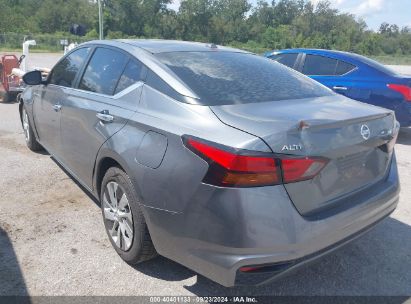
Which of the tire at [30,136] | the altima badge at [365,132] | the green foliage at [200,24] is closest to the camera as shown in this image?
the altima badge at [365,132]

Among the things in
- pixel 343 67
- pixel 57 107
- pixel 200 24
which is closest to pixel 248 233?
pixel 57 107

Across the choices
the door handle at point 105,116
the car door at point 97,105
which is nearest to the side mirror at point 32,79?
the car door at point 97,105

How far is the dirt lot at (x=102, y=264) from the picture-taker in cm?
282

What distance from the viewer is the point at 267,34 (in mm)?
79875

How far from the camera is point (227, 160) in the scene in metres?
2.17

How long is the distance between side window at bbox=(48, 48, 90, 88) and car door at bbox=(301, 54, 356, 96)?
4.65 metres

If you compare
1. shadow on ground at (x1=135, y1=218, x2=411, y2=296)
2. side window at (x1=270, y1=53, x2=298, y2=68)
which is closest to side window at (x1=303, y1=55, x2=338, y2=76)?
side window at (x1=270, y1=53, x2=298, y2=68)

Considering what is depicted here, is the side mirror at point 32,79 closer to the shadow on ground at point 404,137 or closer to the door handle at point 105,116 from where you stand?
the door handle at point 105,116

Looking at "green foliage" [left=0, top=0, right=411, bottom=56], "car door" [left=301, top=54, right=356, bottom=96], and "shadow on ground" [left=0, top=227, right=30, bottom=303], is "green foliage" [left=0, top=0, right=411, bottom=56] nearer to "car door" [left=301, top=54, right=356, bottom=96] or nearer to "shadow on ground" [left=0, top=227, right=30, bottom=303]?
"car door" [left=301, top=54, right=356, bottom=96]

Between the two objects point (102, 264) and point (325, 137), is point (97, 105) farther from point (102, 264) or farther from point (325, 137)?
point (325, 137)

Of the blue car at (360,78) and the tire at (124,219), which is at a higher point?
the blue car at (360,78)

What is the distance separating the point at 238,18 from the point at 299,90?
91.4 m

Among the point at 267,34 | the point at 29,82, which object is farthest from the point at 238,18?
the point at 29,82

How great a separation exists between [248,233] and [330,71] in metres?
5.97
